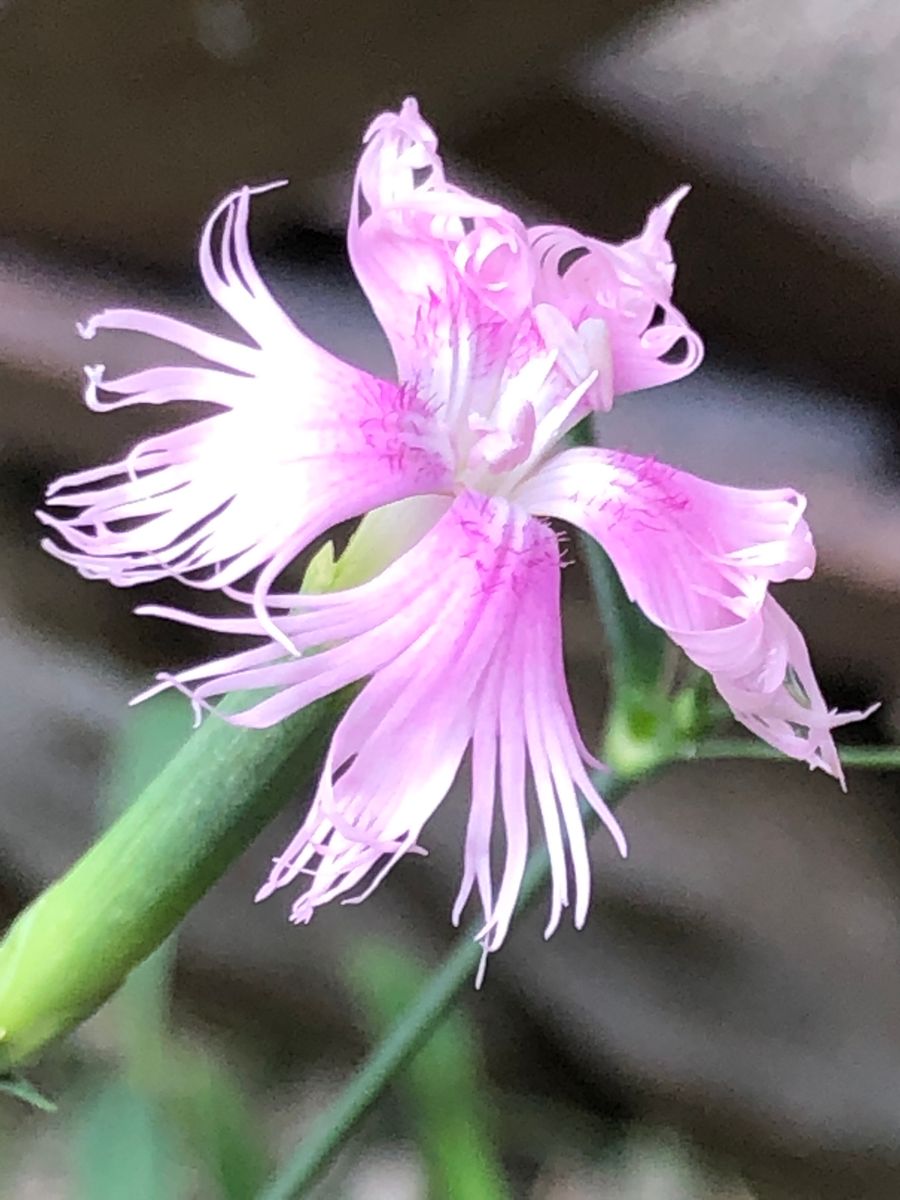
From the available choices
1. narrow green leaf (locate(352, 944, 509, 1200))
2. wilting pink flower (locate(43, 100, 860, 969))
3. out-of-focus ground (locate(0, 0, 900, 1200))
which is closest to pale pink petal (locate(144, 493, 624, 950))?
wilting pink flower (locate(43, 100, 860, 969))

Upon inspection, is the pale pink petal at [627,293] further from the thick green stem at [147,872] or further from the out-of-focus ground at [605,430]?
the out-of-focus ground at [605,430]

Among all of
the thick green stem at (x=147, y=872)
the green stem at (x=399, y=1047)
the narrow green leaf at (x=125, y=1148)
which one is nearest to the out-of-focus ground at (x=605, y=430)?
the narrow green leaf at (x=125, y=1148)

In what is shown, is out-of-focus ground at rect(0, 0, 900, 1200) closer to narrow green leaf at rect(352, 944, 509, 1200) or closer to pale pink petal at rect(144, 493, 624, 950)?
narrow green leaf at rect(352, 944, 509, 1200)

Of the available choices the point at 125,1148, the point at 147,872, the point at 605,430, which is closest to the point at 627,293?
the point at 147,872

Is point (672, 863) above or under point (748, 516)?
under

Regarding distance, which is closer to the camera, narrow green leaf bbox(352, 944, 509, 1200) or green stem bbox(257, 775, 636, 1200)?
green stem bbox(257, 775, 636, 1200)

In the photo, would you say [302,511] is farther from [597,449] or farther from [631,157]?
[631,157]

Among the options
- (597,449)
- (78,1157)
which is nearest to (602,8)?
(597,449)
